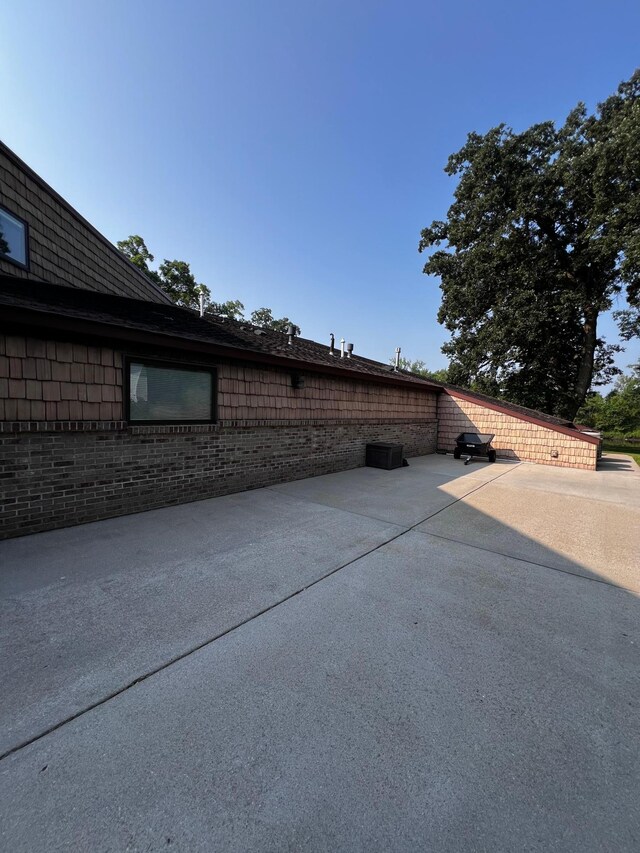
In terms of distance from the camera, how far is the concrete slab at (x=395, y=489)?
5.39m

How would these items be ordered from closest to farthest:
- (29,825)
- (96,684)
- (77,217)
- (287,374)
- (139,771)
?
(29,825), (139,771), (96,684), (287,374), (77,217)

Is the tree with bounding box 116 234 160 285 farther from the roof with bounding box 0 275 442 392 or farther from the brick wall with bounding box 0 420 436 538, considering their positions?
the brick wall with bounding box 0 420 436 538

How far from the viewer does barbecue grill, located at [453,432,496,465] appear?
11000 mm

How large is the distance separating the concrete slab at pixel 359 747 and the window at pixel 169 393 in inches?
149

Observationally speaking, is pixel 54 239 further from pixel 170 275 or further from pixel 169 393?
pixel 170 275

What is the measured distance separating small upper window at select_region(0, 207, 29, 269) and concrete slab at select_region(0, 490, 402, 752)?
18.1ft

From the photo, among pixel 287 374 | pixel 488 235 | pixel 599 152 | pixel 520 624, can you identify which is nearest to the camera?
pixel 520 624

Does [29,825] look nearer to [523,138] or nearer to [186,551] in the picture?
[186,551]

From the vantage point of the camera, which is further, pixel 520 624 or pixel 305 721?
pixel 520 624

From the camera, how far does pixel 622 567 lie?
3.60 metres

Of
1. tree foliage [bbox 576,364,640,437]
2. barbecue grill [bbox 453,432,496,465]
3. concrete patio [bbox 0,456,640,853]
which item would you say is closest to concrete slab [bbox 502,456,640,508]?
barbecue grill [bbox 453,432,496,465]

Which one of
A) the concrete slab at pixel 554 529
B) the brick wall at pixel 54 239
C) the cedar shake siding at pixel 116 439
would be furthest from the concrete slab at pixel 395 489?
the brick wall at pixel 54 239

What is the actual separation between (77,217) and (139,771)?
10.5m

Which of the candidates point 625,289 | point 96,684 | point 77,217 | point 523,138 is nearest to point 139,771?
point 96,684
